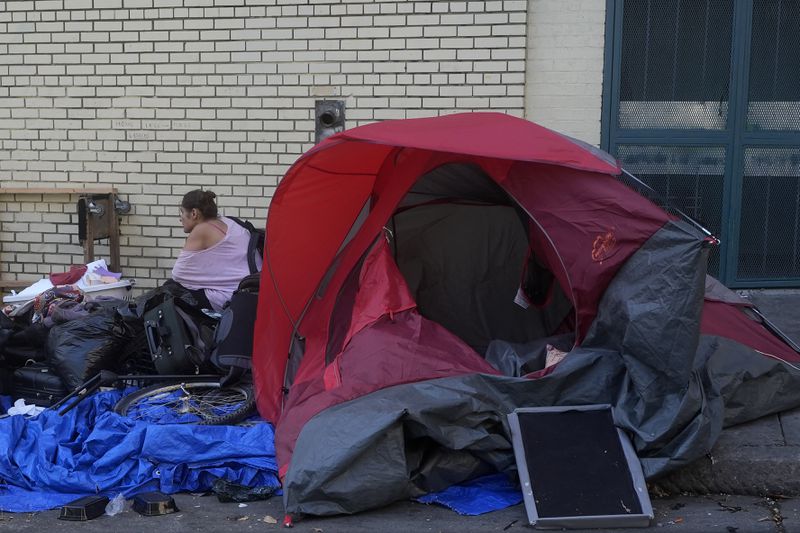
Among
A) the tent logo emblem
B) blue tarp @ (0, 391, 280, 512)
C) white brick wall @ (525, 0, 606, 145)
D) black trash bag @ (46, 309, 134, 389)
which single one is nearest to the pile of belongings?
black trash bag @ (46, 309, 134, 389)

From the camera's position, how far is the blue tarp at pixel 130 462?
488cm

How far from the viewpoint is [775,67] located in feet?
23.6

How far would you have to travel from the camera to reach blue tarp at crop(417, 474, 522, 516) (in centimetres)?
458

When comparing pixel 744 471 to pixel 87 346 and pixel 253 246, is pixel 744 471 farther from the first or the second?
pixel 87 346

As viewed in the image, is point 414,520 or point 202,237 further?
point 202,237

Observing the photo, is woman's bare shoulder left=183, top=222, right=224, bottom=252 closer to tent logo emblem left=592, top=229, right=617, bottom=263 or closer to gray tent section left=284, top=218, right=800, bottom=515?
gray tent section left=284, top=218, right=800, bottom=515

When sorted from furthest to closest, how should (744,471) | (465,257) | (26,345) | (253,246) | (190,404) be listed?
(253,246)
(26,345)
(465,257)
(190,404)
(744,471)

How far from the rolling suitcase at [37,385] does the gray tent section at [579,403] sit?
6.90ft

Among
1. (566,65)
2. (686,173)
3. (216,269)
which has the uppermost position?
(566,65)

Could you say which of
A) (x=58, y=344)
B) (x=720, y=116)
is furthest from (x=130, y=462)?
(x=720, y=116)

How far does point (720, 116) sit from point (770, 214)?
84 centimetres

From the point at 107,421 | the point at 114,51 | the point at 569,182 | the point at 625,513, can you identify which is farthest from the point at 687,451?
the point at 114,51

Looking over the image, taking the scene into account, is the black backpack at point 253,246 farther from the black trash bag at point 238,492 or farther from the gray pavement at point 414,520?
the gray pavement at point 414,520

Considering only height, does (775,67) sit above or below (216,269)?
above
